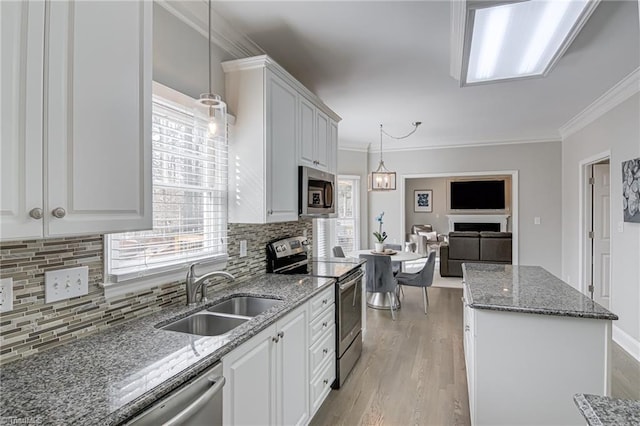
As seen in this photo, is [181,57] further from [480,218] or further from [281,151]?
[480,218]

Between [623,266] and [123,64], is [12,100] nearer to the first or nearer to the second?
[123,64]

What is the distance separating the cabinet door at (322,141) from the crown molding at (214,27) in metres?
0.81

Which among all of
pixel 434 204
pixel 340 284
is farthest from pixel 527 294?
pixel 434 204

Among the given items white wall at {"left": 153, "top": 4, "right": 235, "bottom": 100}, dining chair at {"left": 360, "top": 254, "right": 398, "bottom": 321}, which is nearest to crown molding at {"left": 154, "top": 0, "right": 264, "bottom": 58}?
white wall at {"left": 153, "top": 4, "right": 235, "bottom": 100}

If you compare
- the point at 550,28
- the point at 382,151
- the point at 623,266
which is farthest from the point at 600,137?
the point at 382,151

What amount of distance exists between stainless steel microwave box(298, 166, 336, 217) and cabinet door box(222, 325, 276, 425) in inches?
51.7

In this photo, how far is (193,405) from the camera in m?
1.14

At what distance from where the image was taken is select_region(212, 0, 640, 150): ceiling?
222cm

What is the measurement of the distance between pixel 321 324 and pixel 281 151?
4.17ft

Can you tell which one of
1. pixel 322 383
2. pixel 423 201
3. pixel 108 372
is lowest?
pixel 322 383

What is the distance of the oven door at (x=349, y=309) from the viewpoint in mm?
2721

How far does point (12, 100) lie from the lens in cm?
91

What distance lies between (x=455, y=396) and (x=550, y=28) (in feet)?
8.75

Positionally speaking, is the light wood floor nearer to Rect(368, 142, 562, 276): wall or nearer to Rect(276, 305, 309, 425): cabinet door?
Rect(276, 305, 309, 425): cabinet door
